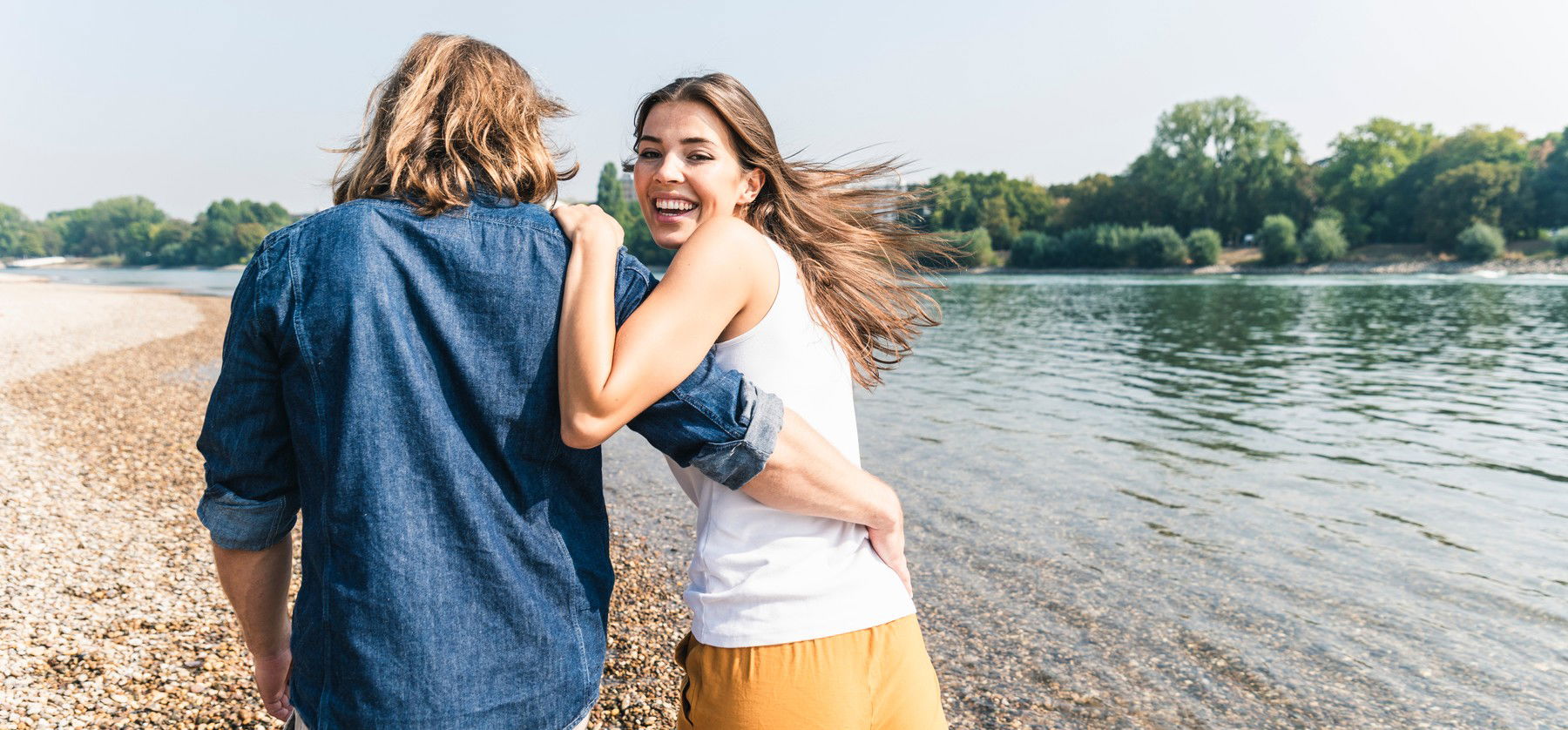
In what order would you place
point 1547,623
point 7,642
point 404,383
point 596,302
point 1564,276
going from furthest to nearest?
point 1564,276 → point 1547,623 → point 7,642 → point 596,302 → point 404,383

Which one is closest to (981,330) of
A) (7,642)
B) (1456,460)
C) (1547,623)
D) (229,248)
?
(1456,460)

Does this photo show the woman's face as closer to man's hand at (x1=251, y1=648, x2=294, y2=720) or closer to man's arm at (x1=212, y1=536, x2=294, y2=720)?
man's arm at (x1=212, y1=536, x2=294, y2=720)

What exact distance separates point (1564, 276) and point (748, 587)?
7652 centimetres

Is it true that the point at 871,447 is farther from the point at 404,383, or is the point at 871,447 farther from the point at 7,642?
the point at 404,383

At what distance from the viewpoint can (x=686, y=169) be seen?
2184mm

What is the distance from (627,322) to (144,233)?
571ft

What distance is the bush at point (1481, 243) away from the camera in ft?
217

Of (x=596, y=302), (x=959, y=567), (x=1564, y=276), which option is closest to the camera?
(x=596, y=302)

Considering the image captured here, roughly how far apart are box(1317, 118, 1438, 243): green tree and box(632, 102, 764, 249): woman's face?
297 feet

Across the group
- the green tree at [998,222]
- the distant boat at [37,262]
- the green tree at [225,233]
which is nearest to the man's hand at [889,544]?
the green tree at [998,222]

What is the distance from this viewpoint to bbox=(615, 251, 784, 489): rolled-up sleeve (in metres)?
1.62

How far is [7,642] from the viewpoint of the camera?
14.6ft

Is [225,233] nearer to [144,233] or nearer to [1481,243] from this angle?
[144,233]

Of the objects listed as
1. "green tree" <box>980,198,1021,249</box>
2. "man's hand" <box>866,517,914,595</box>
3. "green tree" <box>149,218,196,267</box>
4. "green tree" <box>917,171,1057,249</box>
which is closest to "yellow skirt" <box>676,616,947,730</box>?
"man's hand" <box>866,517,914,595</box>
